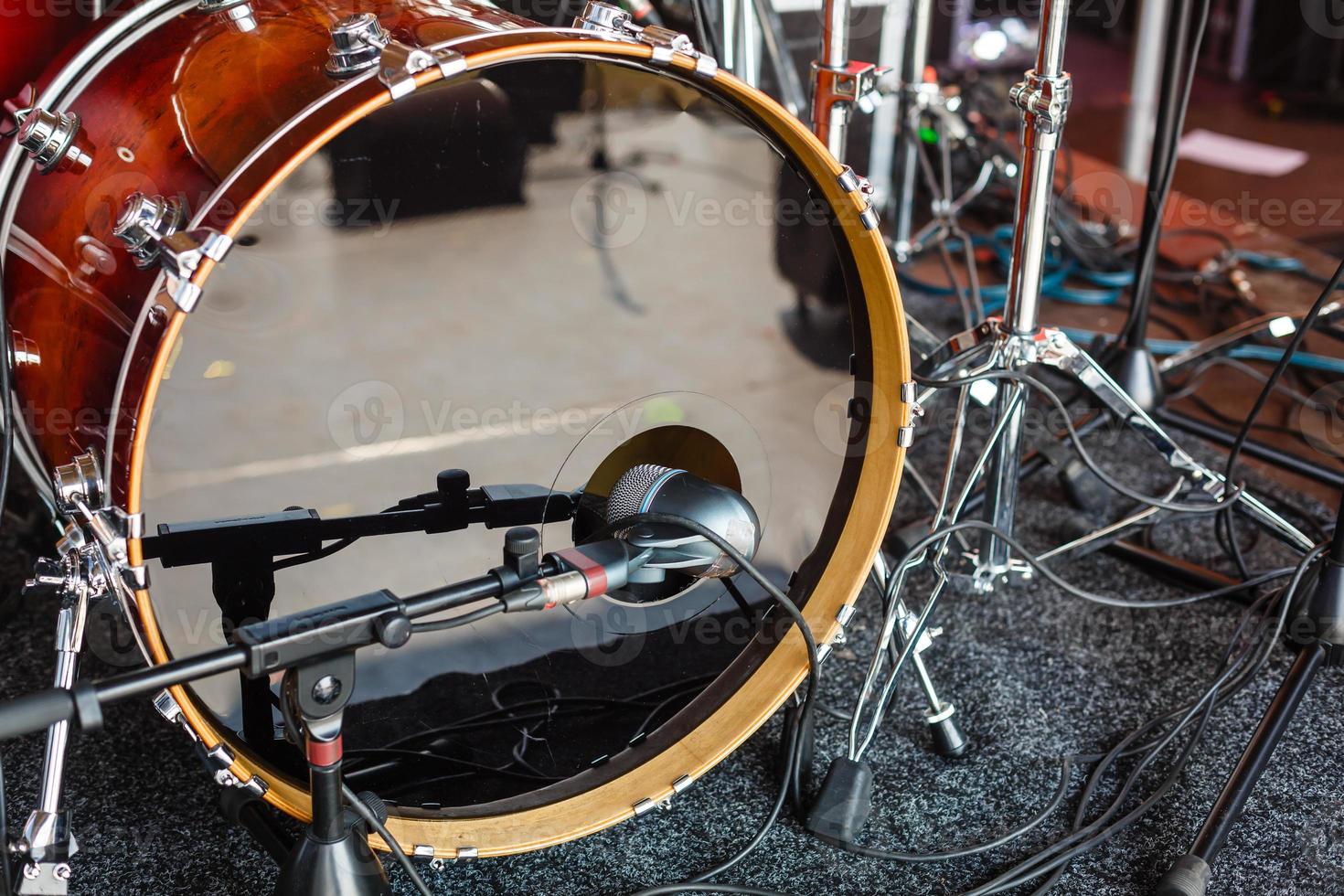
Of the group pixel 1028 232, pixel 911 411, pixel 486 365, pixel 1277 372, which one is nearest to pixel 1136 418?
pixel 1277 372

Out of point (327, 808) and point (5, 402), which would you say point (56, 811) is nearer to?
point (327, 808)

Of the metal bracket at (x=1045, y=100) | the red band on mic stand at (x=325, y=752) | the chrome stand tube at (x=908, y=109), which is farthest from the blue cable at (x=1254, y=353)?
the red band on mic stand at (x=325, y=752)

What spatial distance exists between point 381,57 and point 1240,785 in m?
0.99

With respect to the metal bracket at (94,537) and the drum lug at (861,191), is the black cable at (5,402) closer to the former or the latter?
the metal bracket at (94,537)

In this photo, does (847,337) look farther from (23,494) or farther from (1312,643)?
(23,494)

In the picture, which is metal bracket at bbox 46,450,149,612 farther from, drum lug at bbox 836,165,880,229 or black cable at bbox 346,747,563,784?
drum lug at bbox 836,165,880,229

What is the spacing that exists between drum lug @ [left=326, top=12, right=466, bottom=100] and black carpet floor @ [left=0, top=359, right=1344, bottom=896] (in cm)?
76

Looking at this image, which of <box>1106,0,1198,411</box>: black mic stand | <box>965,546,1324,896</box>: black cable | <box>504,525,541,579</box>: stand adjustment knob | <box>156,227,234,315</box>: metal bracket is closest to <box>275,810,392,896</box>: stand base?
<box>504,525,541,579</box>: stand adjustment knob

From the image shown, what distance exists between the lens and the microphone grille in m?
1.03

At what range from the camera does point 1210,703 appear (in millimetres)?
1279

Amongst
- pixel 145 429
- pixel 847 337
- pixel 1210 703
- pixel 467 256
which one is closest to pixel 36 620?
pixel 467 256

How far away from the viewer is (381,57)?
2.59 feet

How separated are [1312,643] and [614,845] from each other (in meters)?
0.74

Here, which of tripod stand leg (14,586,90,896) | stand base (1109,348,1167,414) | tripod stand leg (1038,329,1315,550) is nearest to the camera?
tripod stand leg (14,586,90,896)
